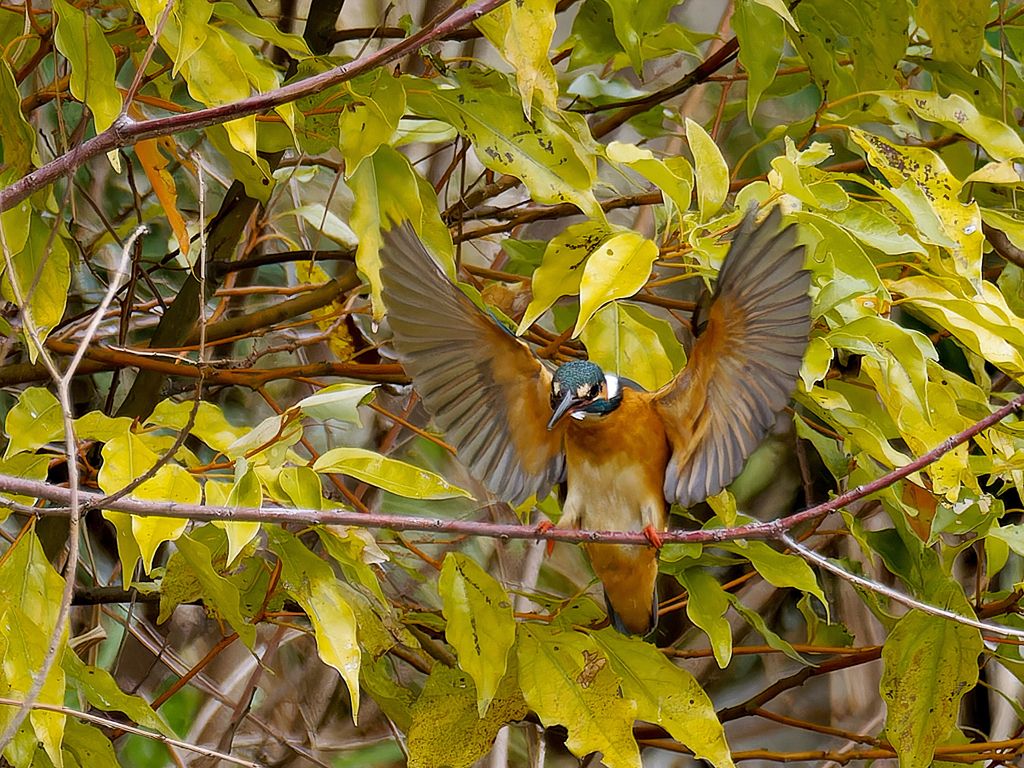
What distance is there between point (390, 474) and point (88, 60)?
43 centimetres

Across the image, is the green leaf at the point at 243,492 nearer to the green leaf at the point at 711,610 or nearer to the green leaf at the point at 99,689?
the green leaf at the point at 99,689

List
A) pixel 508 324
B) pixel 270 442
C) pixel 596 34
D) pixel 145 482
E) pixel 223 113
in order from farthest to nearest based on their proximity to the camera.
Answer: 1. pixel 596 34
2. pixel 508 324
3. pixel 270 442
4. pixel 145 482
5. pixel 223 113

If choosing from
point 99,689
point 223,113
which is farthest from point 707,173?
point 99,689

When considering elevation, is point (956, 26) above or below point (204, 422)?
above

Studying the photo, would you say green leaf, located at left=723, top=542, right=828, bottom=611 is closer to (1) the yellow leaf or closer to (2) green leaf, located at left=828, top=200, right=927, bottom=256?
(2) green leaf, located at left=828, top=200, right=927, bottom=256

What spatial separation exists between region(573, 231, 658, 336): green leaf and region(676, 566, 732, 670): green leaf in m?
0.44

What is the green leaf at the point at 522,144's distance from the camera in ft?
3.27

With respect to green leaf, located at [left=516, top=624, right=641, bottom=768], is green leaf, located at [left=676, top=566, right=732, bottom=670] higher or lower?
higher

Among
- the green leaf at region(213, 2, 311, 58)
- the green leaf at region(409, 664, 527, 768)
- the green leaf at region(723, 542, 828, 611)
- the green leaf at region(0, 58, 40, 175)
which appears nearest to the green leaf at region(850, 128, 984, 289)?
the green leaf at region(723, 542, 828, 611)

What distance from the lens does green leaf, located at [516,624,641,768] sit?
1.08 meters

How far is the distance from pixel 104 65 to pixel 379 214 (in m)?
0.28

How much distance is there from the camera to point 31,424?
0.97 meters


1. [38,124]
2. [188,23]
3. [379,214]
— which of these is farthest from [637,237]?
[38,124]

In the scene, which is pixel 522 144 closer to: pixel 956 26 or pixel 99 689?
pixel 956 26
